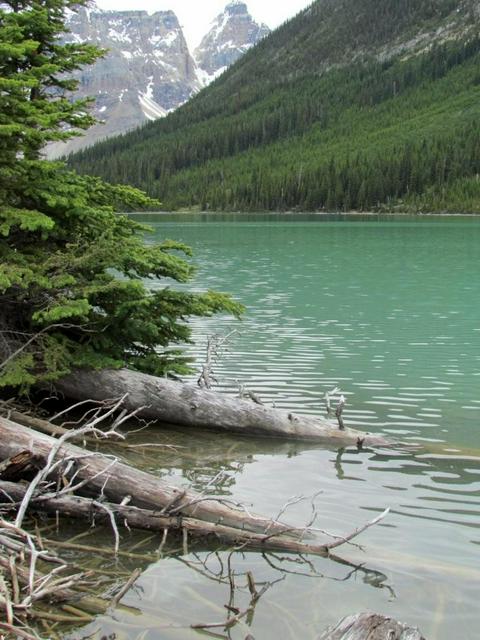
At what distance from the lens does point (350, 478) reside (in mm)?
10773

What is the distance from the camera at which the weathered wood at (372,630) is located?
17.2ft

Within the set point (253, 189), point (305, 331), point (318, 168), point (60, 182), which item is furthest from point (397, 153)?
point (60, 182)

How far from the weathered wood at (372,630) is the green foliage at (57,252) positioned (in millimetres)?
7539

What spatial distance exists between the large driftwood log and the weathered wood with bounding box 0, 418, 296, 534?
313 cm

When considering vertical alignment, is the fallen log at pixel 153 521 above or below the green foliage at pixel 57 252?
below

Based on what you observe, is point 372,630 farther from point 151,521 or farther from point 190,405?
point 190,405

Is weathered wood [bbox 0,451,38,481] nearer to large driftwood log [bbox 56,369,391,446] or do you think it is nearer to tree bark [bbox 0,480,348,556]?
tree bark [bbox 0,480,348,556]

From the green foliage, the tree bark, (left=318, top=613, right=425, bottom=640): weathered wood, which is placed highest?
the green foliage

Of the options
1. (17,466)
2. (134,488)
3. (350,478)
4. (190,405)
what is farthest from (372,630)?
(190,405)

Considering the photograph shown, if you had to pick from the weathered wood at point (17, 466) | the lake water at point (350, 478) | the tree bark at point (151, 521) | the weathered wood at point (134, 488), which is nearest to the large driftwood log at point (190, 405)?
the lake water at point (350, 478)

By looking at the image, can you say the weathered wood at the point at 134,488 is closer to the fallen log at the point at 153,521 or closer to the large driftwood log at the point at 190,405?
the fallen log at the point at 153,521

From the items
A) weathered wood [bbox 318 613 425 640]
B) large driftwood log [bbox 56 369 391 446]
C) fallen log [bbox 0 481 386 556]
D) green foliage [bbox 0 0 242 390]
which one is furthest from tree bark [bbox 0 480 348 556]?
large driftwood log [bbox 56 369 391 446]

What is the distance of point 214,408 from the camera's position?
1278 cm

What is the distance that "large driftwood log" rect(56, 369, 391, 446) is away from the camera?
12.6 m
